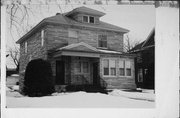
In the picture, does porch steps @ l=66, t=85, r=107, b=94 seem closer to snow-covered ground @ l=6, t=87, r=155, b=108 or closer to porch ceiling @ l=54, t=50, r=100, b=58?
snow-covered ground @ l=6, t=87, r=155, b=108

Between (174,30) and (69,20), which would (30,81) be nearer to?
(69,20)

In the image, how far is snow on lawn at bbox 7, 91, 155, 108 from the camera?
5383mm

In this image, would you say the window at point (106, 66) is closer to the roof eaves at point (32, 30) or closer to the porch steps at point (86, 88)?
the porch steps at point (86, 88)

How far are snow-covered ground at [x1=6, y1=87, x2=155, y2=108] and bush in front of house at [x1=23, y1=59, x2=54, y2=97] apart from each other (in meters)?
0.14

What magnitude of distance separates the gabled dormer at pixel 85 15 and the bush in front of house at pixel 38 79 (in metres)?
1.24

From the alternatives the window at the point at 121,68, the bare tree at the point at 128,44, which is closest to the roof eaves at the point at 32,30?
the bare tree at the point at 128,44

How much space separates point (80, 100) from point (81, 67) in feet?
2.55

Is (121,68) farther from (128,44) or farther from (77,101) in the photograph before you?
(77,101)

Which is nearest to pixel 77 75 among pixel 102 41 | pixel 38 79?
pixel 38 79

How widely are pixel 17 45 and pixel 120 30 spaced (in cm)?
233

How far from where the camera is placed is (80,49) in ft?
19.2

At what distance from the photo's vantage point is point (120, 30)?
576cm

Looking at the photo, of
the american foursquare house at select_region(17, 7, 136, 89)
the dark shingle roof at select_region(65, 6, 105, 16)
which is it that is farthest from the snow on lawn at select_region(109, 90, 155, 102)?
the dark shingle roof at select_region(65, 6, 105, 16)

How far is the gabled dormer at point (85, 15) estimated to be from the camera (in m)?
5.65
